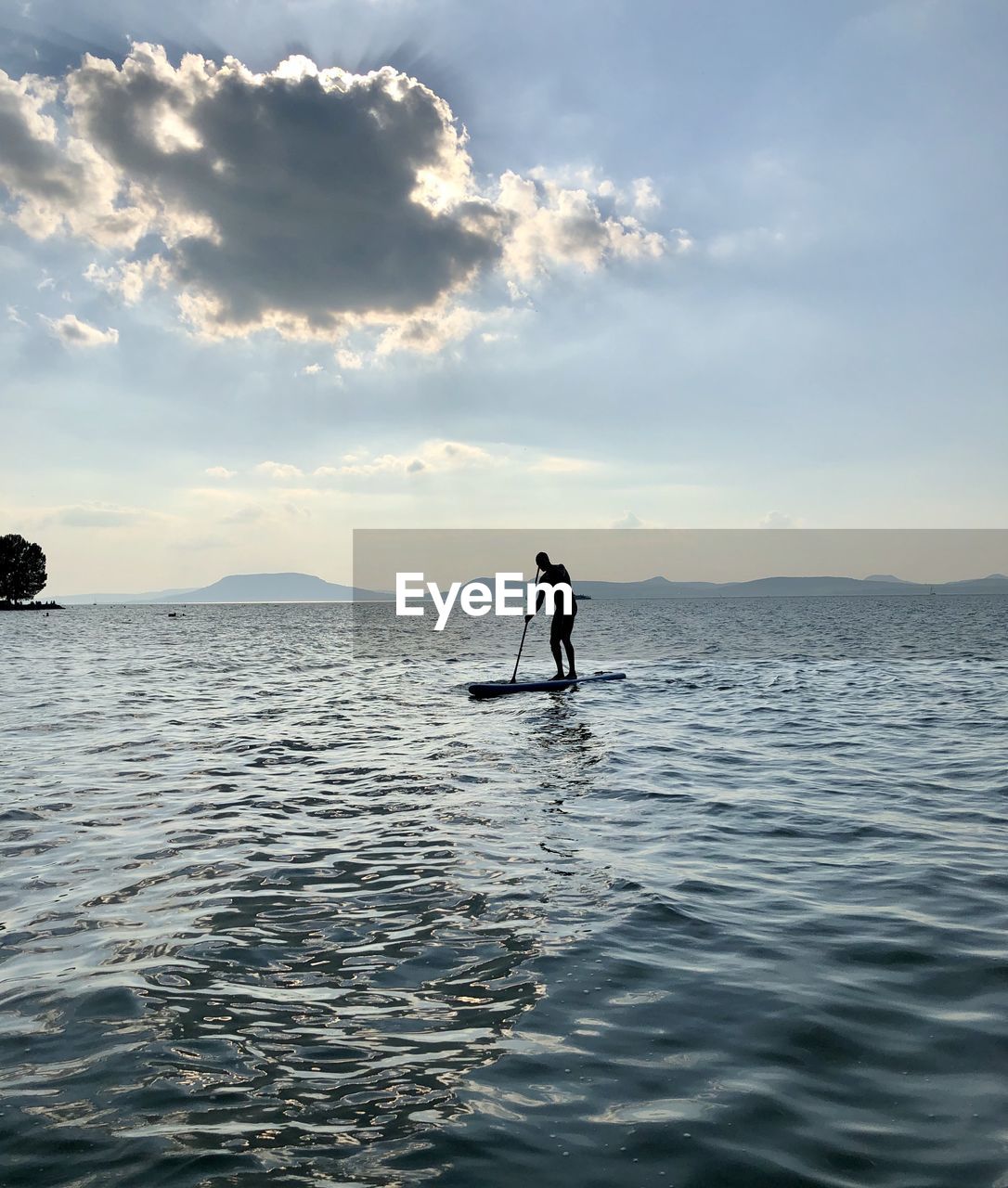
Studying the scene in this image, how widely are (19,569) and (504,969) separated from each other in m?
175

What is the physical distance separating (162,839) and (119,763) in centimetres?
501

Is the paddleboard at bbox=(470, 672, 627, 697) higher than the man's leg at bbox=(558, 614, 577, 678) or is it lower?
lower

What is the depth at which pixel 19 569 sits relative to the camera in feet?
508

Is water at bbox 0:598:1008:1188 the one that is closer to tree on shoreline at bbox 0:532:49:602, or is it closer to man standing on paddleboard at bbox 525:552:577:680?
man standing on paddleboard at bbox 525:552:577:680

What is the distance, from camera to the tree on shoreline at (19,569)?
15238cm

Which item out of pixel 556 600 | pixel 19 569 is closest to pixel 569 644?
pixel 556 600

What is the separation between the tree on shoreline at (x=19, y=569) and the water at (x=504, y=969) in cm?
16236

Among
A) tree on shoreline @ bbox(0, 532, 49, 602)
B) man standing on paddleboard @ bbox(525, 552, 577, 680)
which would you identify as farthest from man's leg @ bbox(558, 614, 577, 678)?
tree on shoreline @ bbox(0, 532, 49, 602)

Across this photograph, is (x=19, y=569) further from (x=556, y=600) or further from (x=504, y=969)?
(x=504, y=969)

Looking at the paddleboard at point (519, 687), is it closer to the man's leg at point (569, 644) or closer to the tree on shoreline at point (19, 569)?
the man's leg at point (569, 644)

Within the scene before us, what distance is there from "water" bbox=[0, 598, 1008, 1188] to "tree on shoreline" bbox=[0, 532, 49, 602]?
533 ft

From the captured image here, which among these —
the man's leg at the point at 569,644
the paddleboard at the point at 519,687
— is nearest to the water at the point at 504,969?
the paddleboard at the point at 519,687

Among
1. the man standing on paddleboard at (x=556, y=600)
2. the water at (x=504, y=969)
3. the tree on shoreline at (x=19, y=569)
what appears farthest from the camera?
the tree on shoreline at (x=19, y=569)

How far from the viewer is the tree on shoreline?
152 metres
